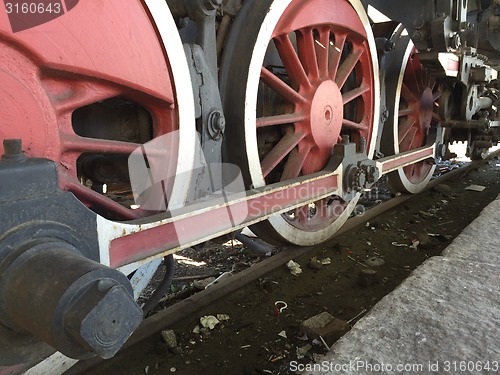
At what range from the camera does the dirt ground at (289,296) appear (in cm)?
181

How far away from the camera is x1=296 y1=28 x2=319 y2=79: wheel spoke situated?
7.23 feet

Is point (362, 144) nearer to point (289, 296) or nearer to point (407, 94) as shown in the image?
point (289, 296)

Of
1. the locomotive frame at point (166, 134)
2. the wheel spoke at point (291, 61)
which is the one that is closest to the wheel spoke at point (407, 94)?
the locomotive frame at point (166, 134)

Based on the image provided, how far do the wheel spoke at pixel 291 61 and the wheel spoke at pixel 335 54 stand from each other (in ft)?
1.15

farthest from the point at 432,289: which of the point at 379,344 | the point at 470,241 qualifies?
the point at 470,241

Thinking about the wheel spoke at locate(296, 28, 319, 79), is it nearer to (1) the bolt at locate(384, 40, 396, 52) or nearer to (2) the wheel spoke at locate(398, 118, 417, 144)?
(1) the bolt at locate(384, 40, 396, 52)

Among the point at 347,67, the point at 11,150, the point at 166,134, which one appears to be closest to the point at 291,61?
the point at 347,67

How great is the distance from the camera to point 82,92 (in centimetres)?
121

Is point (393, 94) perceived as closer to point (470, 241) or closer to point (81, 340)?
point (470, 241)

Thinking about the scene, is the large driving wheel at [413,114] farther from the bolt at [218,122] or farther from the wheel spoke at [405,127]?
the bolt at [218,122]

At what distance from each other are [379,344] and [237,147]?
1055mm

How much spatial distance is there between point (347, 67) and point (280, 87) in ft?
2.44

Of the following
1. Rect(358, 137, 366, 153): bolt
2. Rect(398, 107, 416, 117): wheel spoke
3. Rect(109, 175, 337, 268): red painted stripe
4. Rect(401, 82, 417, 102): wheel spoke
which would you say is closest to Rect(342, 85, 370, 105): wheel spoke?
Rect(358, 137, 366, 153): bolt

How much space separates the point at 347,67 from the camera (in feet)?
8.50
